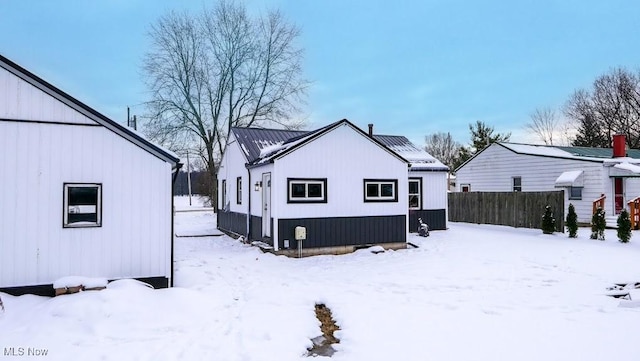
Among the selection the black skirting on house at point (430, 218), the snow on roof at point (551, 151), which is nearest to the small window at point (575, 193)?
the snow on roof at point (551, 151)

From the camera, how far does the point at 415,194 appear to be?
17.2m

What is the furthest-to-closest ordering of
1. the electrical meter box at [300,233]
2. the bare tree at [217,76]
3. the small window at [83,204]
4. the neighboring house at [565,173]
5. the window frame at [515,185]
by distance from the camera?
the bare tree at [217,76] < the window frame at [515,185] < the neighboring house at [565,173] < the electrical meter box at [300,233] < the small window at [83,204]

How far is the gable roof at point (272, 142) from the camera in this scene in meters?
12.0

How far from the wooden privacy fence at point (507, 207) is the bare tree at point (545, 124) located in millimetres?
31477

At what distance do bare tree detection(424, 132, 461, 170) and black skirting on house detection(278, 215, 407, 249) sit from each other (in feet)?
150

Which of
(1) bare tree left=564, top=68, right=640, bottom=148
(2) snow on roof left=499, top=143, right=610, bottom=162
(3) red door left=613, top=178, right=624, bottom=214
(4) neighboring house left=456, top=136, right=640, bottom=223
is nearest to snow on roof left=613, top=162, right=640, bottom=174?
(4) neighboring house left=456, top=136, right=640, bottom=223

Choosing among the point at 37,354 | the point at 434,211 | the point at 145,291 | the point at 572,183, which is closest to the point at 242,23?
the point at 434,211

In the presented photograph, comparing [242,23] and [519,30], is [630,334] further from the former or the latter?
[242,23]

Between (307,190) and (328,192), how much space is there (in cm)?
68

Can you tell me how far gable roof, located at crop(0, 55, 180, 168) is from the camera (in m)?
6.84

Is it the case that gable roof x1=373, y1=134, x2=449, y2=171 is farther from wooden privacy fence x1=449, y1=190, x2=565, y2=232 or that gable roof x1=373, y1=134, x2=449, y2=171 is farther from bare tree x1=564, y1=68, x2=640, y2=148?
bare tree x1=564, y1=68, x2=640, y2=148

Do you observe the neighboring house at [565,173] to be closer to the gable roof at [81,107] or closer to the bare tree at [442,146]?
the gable roof at [81,107]

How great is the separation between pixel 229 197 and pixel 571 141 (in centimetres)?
4148

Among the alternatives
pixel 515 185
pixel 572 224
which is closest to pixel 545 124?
pixel 515 185
